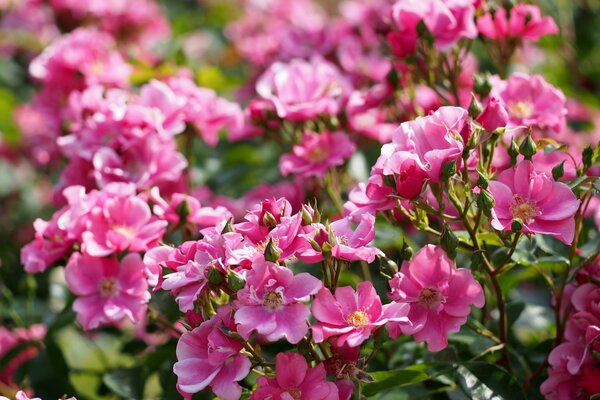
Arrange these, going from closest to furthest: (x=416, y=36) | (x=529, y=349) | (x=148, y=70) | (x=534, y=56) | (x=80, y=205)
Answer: (x=80, y=205)
(x=529, y=349)
(x=416, y=36)
(x=148, y=70)
(x=534, y=56)

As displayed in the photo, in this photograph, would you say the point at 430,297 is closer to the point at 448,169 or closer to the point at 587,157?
the point at 448,169

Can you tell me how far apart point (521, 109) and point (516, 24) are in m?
0.32

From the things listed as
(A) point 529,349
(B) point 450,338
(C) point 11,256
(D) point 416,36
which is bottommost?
(C) point 11,256

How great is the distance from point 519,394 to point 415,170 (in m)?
0.41

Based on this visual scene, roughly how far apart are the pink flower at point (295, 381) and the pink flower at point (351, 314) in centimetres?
5

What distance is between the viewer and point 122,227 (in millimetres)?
1530

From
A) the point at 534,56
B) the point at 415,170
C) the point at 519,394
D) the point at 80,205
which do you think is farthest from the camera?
the point at 534,56

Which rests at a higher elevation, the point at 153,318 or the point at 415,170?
the point at 415,170

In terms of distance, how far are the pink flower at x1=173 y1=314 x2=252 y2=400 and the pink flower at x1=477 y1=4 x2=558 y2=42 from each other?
0.97 metres

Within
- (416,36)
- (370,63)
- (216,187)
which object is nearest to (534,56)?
(370,63)

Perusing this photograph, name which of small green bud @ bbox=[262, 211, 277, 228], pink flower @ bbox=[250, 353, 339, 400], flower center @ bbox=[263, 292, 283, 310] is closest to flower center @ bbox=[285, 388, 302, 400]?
pink flower @ bbox=[250, 353, 339, 400]

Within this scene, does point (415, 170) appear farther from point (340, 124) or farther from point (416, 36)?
point (340, 124)

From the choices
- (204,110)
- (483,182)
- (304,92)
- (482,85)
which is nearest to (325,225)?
(483,182)

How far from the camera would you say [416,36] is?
1764 mm
